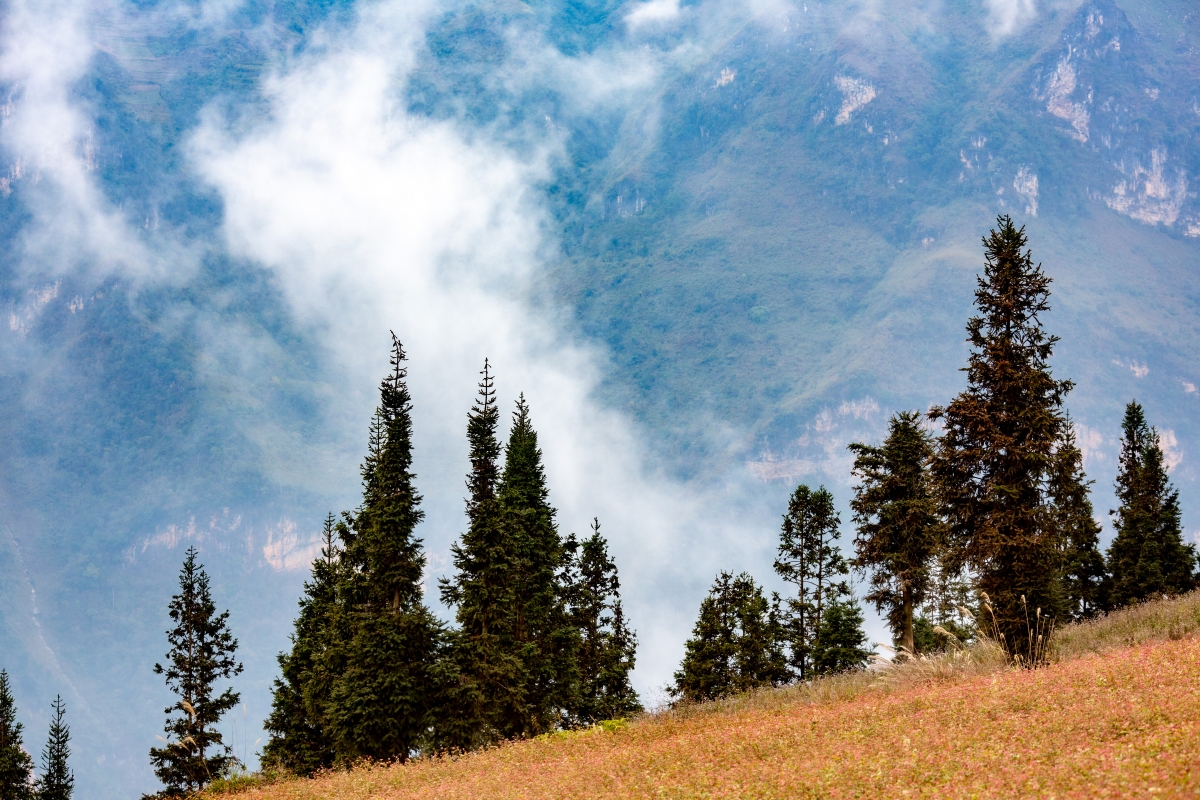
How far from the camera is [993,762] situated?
12477mm

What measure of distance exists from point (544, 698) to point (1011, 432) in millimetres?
28309

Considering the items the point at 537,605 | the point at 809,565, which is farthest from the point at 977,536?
the point at 809,565

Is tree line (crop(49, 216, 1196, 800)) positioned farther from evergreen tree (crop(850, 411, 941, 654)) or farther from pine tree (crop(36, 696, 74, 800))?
pine tree (crop(36, 696, 74, 800))

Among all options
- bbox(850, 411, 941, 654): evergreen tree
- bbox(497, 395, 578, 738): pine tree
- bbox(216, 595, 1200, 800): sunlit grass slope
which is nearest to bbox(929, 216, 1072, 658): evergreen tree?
bbox(216, 595, 1200, 800): sunlit grass slope

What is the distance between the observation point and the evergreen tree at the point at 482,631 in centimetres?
3706

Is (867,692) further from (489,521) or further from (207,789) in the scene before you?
(489,521)

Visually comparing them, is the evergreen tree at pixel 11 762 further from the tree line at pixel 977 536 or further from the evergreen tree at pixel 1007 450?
the evergreen tree at pixel 1007 450

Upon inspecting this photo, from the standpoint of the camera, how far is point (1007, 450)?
25.3 meters

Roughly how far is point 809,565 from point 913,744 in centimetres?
4199

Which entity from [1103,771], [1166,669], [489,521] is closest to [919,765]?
[1103,771]

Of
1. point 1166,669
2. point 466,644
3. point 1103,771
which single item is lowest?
point 1103,771

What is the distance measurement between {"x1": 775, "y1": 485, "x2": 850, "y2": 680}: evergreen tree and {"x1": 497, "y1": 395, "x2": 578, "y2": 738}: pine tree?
13.6 metres

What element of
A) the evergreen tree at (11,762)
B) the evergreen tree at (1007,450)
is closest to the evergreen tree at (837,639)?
the evergreen tree at (1007,450)

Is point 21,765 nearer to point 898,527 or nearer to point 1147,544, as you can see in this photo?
point 898,527
